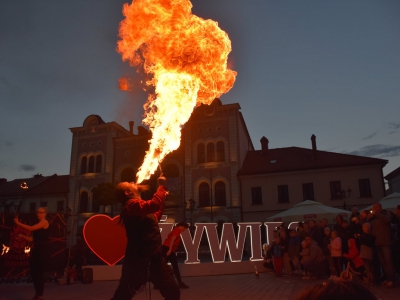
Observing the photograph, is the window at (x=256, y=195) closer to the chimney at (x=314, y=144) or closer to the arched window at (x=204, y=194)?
the arched window at (x=204, y=194)

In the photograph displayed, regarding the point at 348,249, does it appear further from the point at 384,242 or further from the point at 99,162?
the point at 99,162

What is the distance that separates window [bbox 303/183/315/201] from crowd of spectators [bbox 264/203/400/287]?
58.8ft

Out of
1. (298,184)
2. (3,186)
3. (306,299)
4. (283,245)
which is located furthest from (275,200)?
(3,186)

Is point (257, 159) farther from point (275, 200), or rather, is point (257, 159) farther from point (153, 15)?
point (153, 15)

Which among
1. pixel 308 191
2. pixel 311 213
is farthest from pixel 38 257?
pixel 308 191

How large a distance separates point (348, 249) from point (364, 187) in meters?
21.9

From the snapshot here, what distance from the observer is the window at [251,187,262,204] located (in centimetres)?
3297

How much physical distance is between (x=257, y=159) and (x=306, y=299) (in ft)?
117

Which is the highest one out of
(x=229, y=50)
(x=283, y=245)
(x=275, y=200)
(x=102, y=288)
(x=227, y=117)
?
(x=227, y=117)

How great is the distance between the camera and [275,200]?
32.6 meters

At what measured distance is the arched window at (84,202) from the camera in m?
37.7

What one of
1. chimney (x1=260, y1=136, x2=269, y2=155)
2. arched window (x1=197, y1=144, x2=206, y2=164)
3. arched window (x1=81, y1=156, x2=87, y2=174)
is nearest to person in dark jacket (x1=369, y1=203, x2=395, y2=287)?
arched window (x1=197, y1=144, x2=206, y2=164)

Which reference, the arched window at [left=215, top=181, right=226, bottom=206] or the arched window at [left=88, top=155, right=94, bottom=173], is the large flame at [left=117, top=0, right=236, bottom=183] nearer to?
the arched window at [left=215, top=181, right=226, bottom=206]

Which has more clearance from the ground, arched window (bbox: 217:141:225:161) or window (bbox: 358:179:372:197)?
arched window (bbox: 217:141:225:161)
